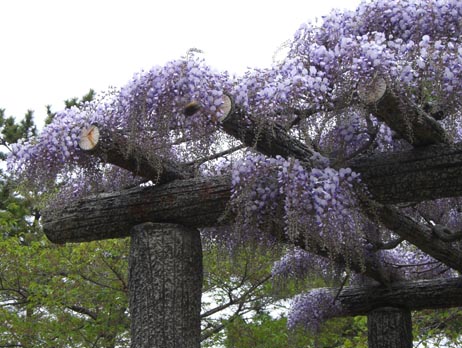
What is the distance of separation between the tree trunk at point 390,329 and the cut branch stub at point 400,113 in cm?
274

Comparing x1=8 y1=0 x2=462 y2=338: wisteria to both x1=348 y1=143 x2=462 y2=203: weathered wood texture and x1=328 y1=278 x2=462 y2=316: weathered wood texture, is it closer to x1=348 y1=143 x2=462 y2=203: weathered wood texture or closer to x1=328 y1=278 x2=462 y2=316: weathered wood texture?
x1=348 y1=143 x2=462 y2=203: weathered wood texture

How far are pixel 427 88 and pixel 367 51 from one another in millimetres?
324

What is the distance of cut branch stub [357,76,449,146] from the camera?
309 centimetres

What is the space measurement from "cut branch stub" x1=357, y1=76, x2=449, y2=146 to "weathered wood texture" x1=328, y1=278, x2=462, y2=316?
2.62 metres

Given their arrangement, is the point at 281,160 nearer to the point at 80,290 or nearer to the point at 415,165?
the point at 415,165

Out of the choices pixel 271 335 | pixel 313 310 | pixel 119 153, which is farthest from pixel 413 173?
pixel 271 335

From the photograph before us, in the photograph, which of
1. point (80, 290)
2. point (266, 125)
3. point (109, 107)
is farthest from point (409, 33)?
point (80, 290)

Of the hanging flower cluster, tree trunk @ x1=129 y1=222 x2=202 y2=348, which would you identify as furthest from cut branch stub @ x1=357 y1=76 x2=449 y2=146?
tree trunk @ x1=129 y1=222 x2=202 y2=348

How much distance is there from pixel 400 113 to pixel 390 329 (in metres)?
3.13

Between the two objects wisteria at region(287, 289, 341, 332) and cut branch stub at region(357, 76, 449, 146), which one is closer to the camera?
cut branch stub at region(357, 76, 449, 146)

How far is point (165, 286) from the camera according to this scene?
3883 millimetres

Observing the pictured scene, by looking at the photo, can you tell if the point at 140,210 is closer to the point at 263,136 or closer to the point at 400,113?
the point at 263,136

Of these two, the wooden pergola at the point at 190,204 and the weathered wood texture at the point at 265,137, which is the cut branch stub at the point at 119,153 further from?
the weathered wood texture at the point at 265,137

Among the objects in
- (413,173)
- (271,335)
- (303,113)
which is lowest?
(413,173)
